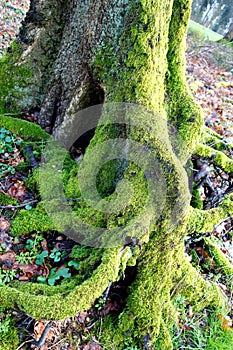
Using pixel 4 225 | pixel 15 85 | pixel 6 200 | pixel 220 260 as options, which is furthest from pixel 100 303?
pixel 15 85

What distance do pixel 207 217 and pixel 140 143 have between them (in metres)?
1.44

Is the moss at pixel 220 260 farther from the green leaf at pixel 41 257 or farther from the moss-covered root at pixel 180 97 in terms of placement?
the green leaf at pixel 41 257

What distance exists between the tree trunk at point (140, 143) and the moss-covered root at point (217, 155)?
76 centimetres

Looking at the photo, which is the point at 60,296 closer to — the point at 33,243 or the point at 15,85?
the point at 33,243

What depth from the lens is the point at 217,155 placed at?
4512 mm

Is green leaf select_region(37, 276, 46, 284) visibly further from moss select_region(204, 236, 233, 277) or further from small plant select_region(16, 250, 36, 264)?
moss select_region(204, 236, 233, 277)

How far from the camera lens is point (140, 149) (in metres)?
3.01

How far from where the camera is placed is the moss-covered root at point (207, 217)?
12.0 feet

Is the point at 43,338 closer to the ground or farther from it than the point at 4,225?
closer to the ground

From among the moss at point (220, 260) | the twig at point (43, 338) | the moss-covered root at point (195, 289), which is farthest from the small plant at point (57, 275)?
the moss at point (220, 260)

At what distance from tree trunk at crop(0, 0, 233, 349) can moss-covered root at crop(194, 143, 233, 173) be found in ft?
2.51

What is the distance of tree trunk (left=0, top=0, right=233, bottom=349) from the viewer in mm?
2768

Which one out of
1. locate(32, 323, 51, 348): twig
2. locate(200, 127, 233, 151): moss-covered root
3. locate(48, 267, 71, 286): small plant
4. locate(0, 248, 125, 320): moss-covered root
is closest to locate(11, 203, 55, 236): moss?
locate(48, 267, 71, 286): small plant

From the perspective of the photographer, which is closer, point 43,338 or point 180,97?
point 43,338
